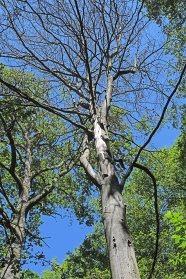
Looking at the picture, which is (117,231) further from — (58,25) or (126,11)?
(126,11)

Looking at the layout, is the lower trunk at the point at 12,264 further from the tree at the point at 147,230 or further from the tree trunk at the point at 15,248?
the tree at the point at 147,230

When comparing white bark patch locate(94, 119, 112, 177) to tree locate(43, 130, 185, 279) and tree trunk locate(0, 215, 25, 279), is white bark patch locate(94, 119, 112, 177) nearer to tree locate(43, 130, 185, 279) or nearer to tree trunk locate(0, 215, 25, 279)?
tree trunk locate(0, 215, 25, 279)

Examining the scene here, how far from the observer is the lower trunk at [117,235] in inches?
74.7

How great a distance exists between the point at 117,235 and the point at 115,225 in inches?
4.5

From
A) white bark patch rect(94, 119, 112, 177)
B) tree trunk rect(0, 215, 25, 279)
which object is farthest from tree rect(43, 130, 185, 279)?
white bark patch rect(94, 119, 112, 177)

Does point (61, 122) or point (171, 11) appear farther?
point (61, 122)

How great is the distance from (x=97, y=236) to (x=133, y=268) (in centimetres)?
1532

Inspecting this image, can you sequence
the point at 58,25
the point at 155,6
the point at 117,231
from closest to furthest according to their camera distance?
the point at 117,231, the point at 58,25, the point at 155,6

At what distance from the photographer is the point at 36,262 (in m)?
4.57

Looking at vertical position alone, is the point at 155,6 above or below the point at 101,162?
above

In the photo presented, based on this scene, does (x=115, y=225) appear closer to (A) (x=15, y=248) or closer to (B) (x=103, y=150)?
(B) (x=103, y=150)

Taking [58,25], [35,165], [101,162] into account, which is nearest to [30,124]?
[35,165]

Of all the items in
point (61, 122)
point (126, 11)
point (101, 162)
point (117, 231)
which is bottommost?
point (117, 231)

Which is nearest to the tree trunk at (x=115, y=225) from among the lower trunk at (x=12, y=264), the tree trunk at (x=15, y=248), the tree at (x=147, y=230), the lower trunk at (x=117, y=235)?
the lower trunk at (x=117, y=235)
